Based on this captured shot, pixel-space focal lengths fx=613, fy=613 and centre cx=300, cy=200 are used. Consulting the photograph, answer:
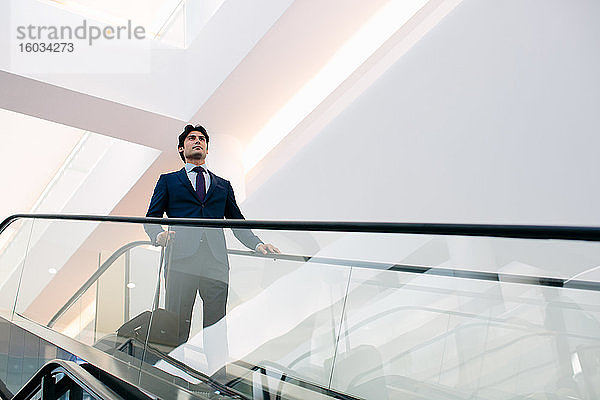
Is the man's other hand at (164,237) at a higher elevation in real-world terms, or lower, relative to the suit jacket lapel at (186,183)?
lower

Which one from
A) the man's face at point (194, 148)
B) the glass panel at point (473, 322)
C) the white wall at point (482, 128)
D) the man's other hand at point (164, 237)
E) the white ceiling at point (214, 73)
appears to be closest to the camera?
the glass panel at point (473, 322)

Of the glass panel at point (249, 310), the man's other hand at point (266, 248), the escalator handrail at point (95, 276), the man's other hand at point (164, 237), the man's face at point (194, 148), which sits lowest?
the glass panel at point (249, 310)

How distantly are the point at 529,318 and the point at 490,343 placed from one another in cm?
16

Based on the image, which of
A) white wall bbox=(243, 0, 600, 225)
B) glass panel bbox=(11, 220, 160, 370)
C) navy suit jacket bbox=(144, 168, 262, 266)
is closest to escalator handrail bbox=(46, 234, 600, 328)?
glass panel bbox=(11, 220, 160, 370)

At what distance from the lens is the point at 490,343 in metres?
1.98

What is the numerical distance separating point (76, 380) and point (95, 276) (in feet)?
4.79

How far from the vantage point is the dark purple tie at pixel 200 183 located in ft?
12.8

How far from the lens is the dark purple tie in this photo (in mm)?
3910

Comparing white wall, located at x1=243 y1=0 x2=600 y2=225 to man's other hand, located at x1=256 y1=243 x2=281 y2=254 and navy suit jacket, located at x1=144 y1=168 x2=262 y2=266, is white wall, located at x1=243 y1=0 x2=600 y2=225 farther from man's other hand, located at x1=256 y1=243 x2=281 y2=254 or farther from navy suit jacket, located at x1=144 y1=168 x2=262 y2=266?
man's other hand, located at x1=256 y1=243 x2=281 y2=254

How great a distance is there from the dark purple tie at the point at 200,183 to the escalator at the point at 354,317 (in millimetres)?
549

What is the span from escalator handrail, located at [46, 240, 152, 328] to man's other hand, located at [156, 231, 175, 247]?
0.41ft

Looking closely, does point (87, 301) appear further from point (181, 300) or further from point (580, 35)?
point (580, 35)

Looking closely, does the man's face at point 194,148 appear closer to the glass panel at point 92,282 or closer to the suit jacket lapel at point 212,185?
the suit jacket lapel at point 212,185

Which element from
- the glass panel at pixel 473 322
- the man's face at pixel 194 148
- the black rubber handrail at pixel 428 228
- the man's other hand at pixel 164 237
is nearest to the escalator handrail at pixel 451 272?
the glass panel at pixel 473 322
